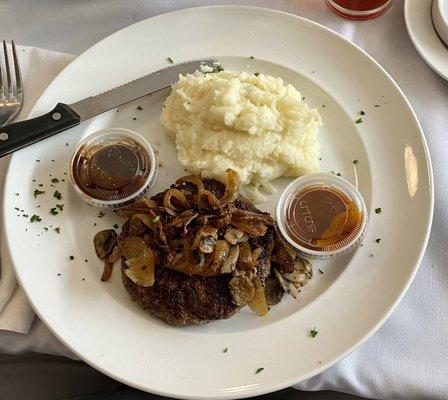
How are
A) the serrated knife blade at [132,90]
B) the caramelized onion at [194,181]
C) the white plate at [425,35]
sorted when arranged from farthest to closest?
the white plate at [425,35], the serrated knife blade at [132,90], the caramelized onion at [194,181]

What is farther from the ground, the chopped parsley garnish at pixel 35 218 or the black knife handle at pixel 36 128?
the black knife handle at pixel 36 128

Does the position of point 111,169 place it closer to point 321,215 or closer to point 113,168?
point 113,168

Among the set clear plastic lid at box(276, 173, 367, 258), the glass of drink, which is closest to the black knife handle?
clear plastic lid at box(276, 173, 367, 258)

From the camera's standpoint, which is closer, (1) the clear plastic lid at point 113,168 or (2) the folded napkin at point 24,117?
(2) the folded napkin at point 24,117

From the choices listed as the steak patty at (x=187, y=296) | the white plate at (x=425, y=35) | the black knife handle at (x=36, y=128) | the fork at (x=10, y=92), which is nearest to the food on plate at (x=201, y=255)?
the steak patty at (x=187, y=296)

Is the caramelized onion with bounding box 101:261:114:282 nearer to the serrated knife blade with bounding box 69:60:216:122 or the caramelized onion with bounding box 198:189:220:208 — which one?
the caramelized onion with bounding box 198:189:220:208

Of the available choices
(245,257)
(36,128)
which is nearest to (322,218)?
(245,257)

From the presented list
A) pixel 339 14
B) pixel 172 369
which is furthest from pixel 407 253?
pixel 339 14

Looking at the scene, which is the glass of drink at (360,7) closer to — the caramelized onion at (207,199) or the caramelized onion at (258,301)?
the caramelized onion at (207,199)
